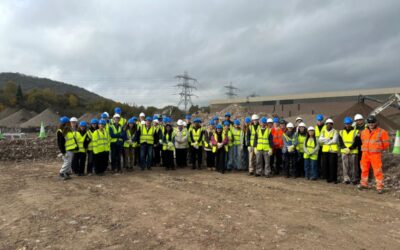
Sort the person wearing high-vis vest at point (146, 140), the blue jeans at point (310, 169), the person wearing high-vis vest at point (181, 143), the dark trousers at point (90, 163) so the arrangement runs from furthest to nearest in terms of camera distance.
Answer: the person wearing high-vis vest at point (181, 143), the person wearing high-vis vest at point (146, 140), the dark trousers at point (90, 163), the blue jeans at point (310, 169)

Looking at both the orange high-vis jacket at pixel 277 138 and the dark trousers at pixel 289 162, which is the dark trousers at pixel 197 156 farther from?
the dark trousers at pixel 289 162

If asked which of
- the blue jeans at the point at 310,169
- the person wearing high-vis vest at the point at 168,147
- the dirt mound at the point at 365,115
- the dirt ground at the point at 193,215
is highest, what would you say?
the dirt mound at the point at 365,115

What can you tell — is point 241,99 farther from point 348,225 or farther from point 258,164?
point 348,225

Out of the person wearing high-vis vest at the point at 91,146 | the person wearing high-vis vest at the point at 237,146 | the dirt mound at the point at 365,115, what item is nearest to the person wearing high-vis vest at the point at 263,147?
the person wearing high-vis vest at the point at 237,146

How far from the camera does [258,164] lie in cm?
984

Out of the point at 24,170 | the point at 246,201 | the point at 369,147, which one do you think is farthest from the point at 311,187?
the point at 24,170

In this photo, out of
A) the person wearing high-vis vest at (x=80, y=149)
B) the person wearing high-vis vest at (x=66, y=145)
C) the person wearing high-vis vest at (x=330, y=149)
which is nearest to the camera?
the person wearing high-vis vest at (x=330, y=149)

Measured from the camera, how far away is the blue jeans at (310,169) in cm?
921

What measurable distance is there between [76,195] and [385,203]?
7239 mm

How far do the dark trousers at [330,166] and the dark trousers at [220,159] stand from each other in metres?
3.29

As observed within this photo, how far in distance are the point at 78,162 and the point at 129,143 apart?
5.72 feet

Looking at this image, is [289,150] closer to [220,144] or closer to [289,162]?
[289,162]

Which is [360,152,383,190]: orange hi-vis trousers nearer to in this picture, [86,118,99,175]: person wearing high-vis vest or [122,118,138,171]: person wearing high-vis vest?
[122,118,138,171]: person wearing high-vis vest

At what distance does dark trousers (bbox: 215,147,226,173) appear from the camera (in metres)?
10.4
